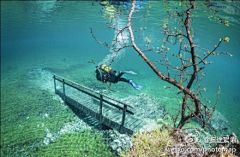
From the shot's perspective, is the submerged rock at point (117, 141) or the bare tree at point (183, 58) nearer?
the bare tree at point (183, 58)

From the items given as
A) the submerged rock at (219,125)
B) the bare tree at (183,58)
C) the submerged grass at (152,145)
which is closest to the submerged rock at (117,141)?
the submerged grass at (152,145)

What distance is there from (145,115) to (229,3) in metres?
11.2

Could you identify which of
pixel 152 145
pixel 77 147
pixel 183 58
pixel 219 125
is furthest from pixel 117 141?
pixel 219 125

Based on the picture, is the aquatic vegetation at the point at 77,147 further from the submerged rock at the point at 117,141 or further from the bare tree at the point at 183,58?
the bare tree at the point at 183,58

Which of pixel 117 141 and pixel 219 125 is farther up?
pixel 117 141

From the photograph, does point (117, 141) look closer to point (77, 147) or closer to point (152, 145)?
point (77, 147)

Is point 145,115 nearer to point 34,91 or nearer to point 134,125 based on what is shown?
point 134,125

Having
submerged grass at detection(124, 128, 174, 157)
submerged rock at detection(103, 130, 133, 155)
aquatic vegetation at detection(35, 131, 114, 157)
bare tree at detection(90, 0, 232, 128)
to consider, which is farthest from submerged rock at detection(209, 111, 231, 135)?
bare tree at detection(90, 0, 232, 128)

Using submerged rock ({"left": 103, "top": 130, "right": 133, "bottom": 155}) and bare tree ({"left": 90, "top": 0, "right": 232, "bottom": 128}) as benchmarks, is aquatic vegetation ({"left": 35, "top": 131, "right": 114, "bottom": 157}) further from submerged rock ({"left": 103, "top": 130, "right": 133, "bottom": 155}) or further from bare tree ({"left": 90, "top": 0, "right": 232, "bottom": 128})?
bare tree ({"left": 90, "top": 0, "right": 232, "bottom": 128})

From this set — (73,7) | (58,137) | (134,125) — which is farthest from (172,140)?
(73,7)

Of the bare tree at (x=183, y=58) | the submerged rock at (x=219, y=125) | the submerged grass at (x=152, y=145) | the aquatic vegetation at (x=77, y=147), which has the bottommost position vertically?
the submerged rock at (x=219, y=125)

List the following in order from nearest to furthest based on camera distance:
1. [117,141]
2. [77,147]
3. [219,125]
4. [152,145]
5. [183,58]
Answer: [183,58]
[152,145]
[117,141]
[77,147]
[219,125]

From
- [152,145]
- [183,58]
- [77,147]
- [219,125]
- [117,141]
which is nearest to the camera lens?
[183,58]

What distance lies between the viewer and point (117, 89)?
1509 centimetres
